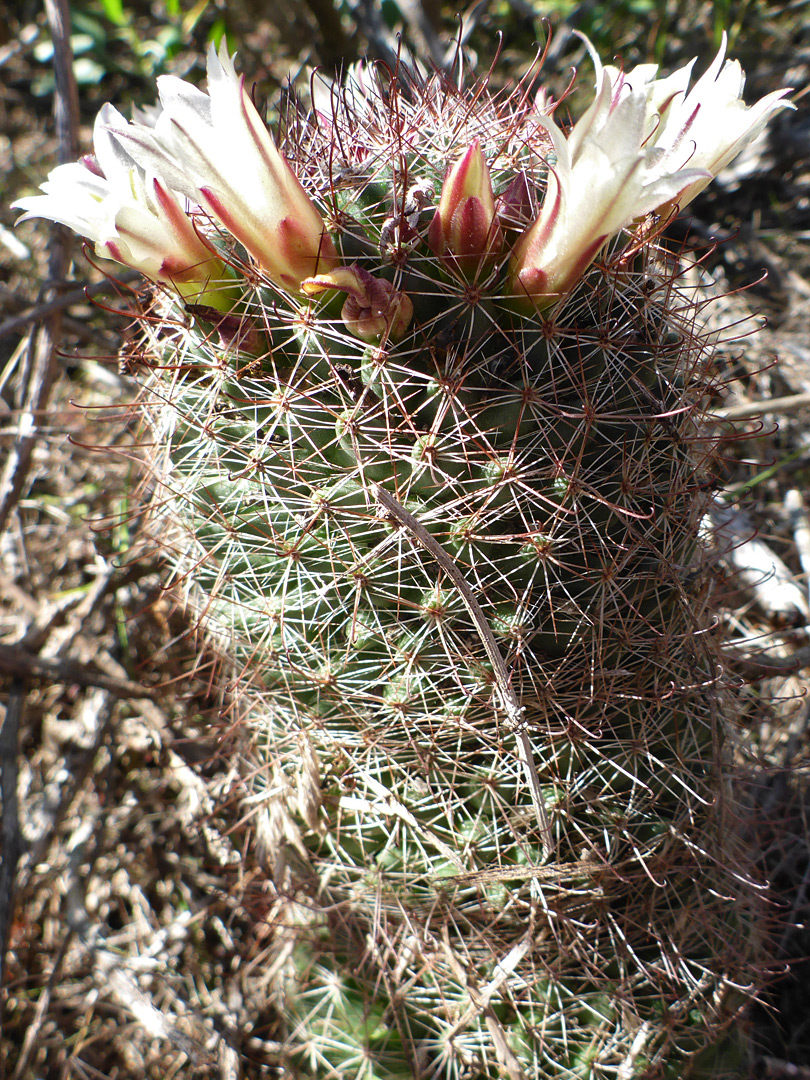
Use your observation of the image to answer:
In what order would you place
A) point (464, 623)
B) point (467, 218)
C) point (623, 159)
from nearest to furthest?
point (623, 159)
point (467, 218)
point (464, 623)

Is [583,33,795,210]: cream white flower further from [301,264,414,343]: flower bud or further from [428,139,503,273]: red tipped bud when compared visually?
[301,264,414,343]: flower bud

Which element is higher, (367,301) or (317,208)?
(317,208)

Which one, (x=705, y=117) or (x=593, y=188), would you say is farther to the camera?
(x=705, y=117)

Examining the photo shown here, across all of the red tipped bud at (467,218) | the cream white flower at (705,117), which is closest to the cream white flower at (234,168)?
the red tipped bud at (467,218)

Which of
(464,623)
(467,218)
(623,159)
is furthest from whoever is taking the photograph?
(464,623)

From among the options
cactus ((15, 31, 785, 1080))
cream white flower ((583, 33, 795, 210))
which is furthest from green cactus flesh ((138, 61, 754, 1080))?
cream white flower ((583, 33, 795, 210))

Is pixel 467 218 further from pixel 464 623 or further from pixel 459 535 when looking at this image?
pixel 464 623

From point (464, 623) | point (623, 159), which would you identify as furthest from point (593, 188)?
point (464, 623)

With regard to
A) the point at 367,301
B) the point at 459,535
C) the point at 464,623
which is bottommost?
the point at 464,623
